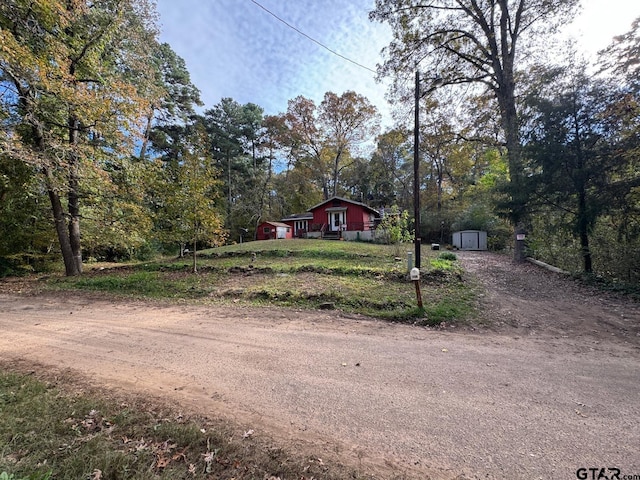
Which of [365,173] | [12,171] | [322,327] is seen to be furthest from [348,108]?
[322,327]

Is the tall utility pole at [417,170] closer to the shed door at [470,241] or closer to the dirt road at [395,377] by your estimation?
the dirt road at [395,377]

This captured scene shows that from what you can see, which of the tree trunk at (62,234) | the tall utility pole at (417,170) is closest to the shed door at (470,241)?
the tall utility pole at (417,170)

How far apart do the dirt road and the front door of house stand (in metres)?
20.8

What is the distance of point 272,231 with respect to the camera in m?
29.5

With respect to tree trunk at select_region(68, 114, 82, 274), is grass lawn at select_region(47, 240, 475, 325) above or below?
below

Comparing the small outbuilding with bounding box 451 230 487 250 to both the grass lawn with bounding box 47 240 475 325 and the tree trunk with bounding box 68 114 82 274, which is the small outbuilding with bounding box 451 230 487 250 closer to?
the grass lawn with bounding box 47 240 475 325

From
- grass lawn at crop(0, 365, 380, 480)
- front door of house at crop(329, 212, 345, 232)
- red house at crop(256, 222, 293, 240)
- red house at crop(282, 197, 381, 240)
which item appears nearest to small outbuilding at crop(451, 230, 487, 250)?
red house at crop(282, 197, 381, 240)

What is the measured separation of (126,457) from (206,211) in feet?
32.5

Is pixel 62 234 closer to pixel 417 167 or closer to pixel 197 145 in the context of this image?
pixel 197 145

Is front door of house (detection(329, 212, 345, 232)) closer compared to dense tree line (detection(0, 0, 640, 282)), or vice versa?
→ dense tree line (detection(0, 0, 640, 282))

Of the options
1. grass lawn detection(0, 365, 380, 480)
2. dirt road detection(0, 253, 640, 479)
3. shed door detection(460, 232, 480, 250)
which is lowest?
dirt road detection(0, 253, 640, 479)

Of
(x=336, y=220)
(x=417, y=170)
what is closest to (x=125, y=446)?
(x=417, y=170)

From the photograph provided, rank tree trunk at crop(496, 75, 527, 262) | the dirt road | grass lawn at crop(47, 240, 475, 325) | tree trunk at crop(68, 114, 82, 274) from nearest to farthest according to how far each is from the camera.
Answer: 1. the dirt road
2. grass lawn at crop(47, 240, 475, 325)
3. tree trunk at crop(68, 114, 82, 274)
4. tree trunk at crop(496, 75, 527, 262)

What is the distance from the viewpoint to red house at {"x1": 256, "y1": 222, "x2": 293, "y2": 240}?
96.3ft
